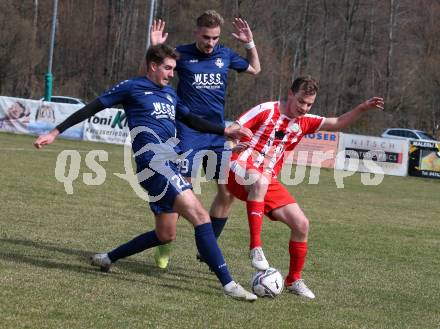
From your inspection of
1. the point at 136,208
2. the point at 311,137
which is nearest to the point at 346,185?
the point at 311,137

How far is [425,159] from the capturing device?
25.3 meters

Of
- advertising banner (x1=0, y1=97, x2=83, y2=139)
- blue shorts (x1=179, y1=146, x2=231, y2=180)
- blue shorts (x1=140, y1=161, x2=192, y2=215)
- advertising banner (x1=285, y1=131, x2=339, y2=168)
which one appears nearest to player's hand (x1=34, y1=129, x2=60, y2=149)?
blue shorts (x1=140, y1=161, x2=192, y2=215)

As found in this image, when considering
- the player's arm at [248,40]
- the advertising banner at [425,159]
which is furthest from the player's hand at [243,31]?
the advertising banner at [425,159]

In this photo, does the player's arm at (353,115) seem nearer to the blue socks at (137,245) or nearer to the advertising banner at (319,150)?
the blue socks at (137,245)

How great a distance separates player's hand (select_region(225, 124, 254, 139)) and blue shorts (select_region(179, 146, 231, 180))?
33.2 inches

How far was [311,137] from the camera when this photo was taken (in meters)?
26.2

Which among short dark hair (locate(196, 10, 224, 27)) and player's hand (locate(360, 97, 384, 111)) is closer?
player's hand (locate(360, 97, 384, 111))

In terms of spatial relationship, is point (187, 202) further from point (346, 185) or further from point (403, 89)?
point (403, 89)

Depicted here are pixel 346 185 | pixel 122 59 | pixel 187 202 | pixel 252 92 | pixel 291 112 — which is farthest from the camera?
pixel 122 59

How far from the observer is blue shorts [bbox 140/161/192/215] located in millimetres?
6109

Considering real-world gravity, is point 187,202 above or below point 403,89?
below

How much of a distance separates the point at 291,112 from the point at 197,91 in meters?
1.09

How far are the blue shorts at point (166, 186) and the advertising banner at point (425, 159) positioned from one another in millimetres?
19810

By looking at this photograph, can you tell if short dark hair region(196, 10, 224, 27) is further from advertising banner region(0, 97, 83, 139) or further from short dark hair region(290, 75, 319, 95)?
advertising banner region(0, 97, 83, 139)
